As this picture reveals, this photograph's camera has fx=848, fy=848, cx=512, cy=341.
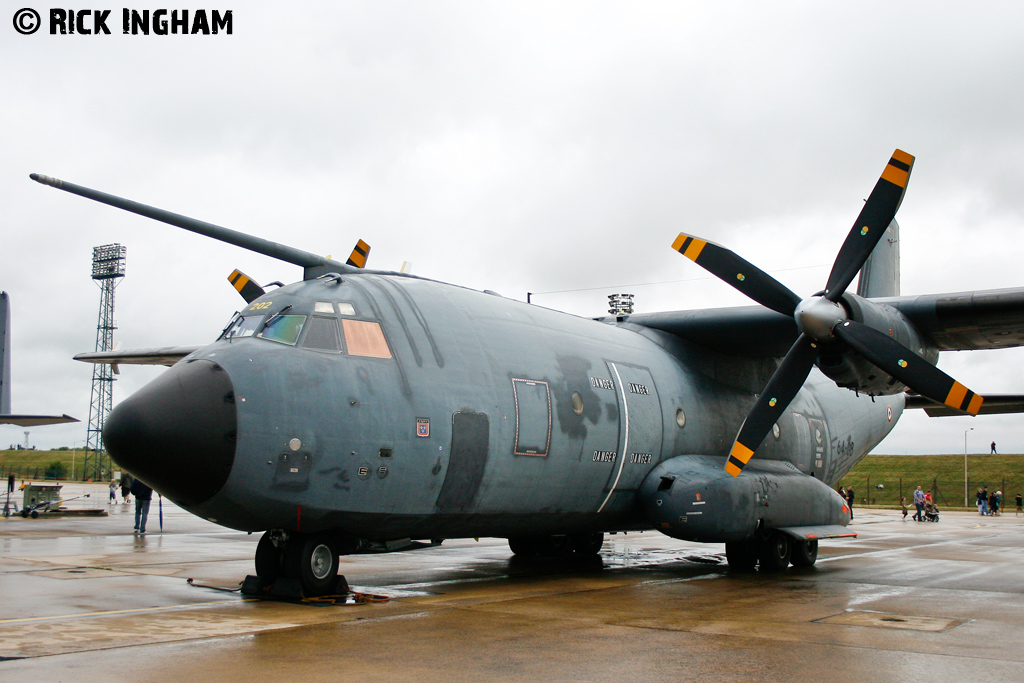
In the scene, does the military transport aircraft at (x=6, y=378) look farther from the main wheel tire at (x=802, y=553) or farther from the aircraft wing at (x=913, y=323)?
the main wheel tire at (x=802, y=553)

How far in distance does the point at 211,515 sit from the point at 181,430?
1.17m

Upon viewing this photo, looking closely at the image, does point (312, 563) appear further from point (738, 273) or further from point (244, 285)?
point (738, 273)

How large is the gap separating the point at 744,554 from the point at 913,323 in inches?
191

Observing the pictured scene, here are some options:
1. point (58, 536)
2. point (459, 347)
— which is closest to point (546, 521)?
point (459, 347)

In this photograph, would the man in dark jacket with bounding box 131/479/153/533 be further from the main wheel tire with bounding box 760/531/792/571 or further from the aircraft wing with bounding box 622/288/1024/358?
the main wheel tire with bounding box 760/531/792/571

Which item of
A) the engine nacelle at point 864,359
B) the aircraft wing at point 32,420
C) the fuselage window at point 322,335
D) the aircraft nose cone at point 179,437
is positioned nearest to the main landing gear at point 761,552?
the engine nacelle at point 864,359

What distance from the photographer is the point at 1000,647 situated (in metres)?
7.74

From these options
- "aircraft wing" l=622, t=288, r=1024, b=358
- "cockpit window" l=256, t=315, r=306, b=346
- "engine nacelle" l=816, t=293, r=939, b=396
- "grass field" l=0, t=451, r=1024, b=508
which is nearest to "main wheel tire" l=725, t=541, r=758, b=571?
"engine nacelle" l=816, t=293, r=939, b=396

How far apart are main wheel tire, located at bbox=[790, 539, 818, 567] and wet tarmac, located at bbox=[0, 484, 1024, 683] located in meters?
0.27

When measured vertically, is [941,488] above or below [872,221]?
below

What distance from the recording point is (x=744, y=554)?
48.8 ft

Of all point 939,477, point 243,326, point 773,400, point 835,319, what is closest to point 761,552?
point 773,400

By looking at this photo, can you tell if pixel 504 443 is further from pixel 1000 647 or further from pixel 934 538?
pixel 934 538

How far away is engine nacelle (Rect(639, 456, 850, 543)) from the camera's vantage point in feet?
44.3
